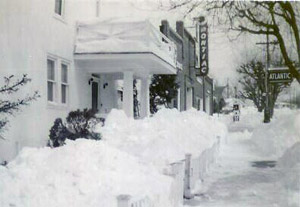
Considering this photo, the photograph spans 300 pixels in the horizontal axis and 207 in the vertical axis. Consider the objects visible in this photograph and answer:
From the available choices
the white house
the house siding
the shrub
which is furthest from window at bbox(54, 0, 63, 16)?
the shrub

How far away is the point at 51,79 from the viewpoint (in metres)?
12.9

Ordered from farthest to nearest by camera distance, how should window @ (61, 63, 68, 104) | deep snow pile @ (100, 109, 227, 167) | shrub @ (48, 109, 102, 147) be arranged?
window @ (61, 63, 68, 104)
shrub @ (48, 109, 102, 147)
deep snow pile @ (100, 109, 227, 167)

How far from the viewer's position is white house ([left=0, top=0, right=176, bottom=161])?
10336 mm

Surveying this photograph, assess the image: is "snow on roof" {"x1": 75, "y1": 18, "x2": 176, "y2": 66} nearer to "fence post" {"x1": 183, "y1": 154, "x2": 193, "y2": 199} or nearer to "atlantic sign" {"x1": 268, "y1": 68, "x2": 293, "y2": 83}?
"atlantic sign" {"x1": 268, "y1": 68, "x2": 293, "y2": 83}

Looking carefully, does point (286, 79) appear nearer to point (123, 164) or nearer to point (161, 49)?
point (161, 49)

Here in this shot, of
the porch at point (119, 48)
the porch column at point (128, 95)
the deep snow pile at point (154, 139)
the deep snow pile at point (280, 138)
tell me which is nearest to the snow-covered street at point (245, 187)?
the deep snow pile at point (154, 139)

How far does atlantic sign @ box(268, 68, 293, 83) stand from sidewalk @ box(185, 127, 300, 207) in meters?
2.54

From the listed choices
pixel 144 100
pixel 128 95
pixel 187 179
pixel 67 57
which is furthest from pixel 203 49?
pixel 187 179

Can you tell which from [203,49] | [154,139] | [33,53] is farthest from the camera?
[203,49]

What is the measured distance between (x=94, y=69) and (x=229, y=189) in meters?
7.86

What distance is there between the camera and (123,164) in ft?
20.7

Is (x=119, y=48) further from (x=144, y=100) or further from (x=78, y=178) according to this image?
(x=78, y=178)

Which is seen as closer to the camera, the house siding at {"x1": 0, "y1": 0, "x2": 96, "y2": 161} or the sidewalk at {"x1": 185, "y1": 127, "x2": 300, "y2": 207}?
the sidewalk at {"x1": 185, "y1": 127, "x2": 300, "y2": 207}

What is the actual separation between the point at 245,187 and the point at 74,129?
4796 millimetres
